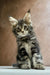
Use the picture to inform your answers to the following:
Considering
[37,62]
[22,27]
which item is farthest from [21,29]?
[37,62]

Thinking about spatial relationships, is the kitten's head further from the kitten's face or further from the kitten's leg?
the kitten's leg

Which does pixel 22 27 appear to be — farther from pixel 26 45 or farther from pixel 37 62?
pixel 37 62

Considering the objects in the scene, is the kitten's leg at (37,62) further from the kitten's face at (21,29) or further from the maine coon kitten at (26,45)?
the kitten's face at (21,29)

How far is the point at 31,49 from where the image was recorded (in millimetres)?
986

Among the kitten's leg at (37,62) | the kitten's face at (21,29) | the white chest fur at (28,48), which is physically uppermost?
the kitten's face at (21,29)

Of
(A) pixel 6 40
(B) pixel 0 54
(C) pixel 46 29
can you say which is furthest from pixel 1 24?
(C) pixel 46 29

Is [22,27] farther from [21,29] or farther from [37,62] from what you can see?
[37,62]

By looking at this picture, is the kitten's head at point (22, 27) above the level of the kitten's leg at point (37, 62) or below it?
above

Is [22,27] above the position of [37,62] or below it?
above

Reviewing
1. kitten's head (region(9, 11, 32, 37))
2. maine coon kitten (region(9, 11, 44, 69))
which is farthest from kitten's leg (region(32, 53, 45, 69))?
kitten's head (region(9, 11, 32, 37))

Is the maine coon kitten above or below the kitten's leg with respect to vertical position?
above

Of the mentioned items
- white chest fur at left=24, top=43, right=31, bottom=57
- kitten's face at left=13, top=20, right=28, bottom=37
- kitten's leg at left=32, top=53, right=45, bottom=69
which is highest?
kitten's face at left=13, top=20, right=28, bottom=37

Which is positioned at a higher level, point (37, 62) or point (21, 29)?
point (21, 29)

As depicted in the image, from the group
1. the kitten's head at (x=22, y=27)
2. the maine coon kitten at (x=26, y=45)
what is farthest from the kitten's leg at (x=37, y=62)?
the kitten's head at (x=22, y=27)
